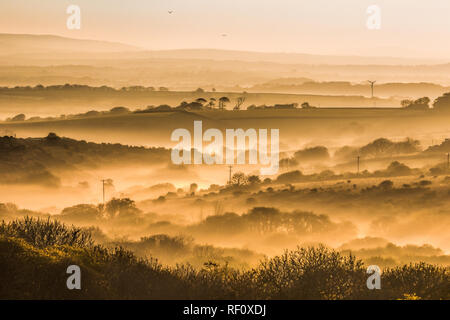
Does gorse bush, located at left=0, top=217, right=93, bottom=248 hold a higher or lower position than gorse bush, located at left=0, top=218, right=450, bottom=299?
higher

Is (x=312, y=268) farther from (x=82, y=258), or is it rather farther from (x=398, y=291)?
(x=82, y=258)

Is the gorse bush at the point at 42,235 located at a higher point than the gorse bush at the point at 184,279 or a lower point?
higher

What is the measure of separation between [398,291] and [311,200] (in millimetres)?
93895

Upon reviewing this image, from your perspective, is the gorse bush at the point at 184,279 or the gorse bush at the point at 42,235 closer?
the gorse bush at the point at 184,279

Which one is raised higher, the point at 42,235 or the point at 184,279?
the point at 42,235

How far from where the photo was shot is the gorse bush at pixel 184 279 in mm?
26094

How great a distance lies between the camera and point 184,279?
92.7 feet

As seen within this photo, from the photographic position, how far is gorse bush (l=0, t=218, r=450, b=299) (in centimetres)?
2609

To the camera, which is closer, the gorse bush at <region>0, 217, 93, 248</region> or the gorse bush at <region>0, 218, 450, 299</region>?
the gorse bush at <region>0, 218, 450, 299</region>

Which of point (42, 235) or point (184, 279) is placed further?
point (42, 235)
